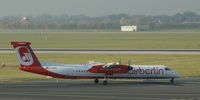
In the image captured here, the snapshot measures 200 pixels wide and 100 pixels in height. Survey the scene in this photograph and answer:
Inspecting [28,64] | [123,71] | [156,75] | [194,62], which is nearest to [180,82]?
[156,75]

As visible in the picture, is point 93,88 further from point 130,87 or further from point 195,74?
point 195,74

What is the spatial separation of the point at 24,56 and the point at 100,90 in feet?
34.8

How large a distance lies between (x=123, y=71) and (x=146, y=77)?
3283 mm

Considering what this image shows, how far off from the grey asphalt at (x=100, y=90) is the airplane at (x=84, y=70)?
37.6 inches

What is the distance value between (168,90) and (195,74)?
A: 18.2m

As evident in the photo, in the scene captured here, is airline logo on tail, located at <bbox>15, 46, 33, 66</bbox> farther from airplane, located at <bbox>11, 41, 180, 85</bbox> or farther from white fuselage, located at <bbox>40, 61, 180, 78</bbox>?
white fuselage, located at <bbox>40, 61, 180, 78</bbox>

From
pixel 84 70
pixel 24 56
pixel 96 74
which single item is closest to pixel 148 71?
pixel 96 74

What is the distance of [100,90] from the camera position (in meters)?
47.2

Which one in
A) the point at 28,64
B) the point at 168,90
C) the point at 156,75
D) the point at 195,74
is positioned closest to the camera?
the point at 168,90

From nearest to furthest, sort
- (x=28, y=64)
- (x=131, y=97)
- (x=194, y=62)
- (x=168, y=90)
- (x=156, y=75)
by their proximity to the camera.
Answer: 1. (x=131, y=97)
2. (x=168, y=90)
3. (x=28, y=64)
4. (x=156, y=75)
5. (x=194, y=62)

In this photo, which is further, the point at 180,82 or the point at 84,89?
the point at 180,82

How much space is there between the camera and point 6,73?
6444cm

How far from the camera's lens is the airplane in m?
51.8

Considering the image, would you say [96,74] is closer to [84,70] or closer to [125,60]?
[84,70]
